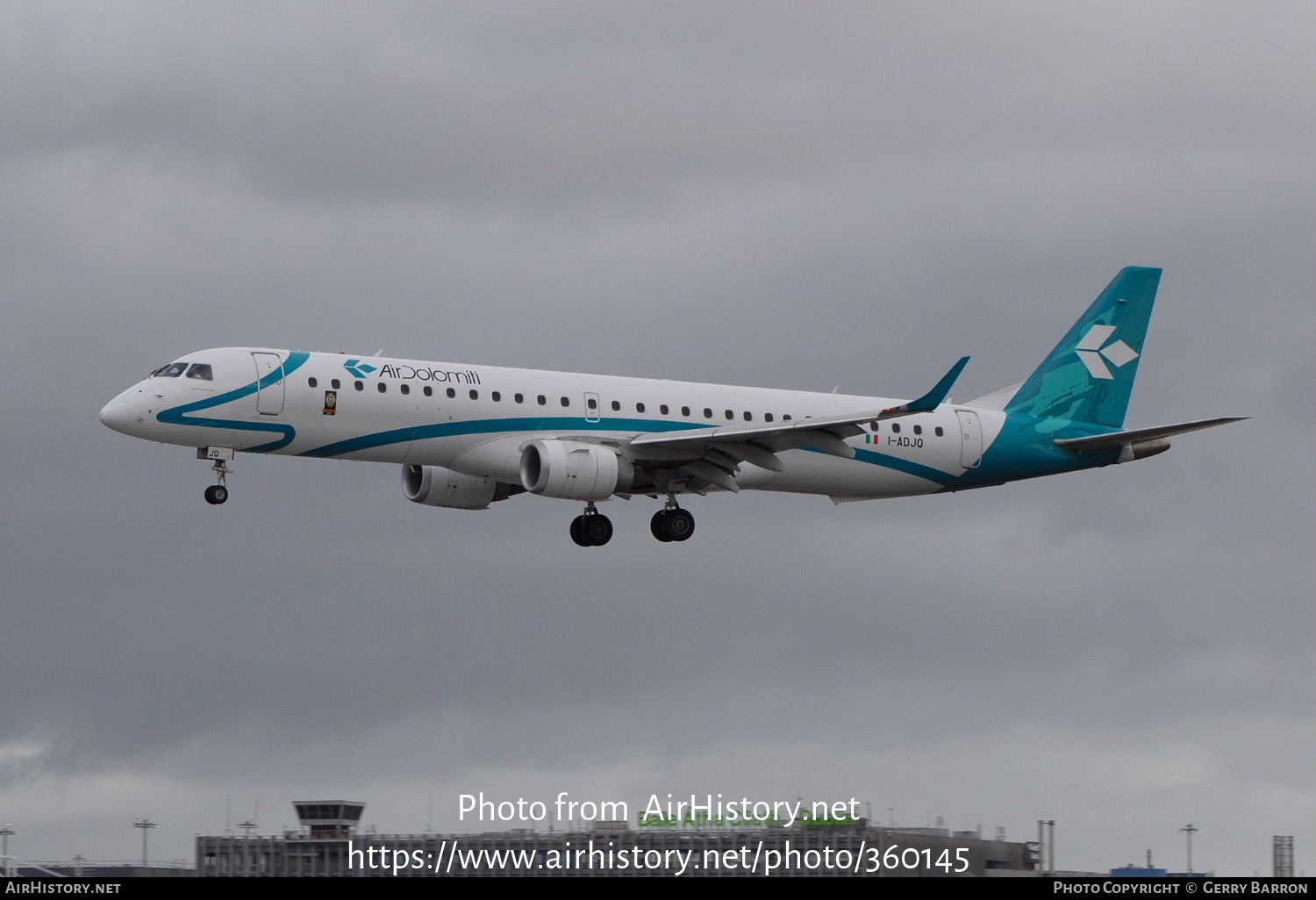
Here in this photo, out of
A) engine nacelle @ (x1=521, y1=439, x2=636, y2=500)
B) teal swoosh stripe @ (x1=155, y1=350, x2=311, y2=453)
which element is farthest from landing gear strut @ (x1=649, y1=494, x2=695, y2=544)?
teal swoosh stripe @ (x1=155, y1=350, x2=311, y2=453)

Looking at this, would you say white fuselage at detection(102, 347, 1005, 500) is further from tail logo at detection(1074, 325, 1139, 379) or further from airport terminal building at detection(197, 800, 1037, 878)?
airport terminal building at detection(197, 800, 1037, 878)

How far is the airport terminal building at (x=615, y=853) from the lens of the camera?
100 m

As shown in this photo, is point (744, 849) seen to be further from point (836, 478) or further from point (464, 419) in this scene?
point (464, 419)

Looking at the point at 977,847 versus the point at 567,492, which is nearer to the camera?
the point at 567,492

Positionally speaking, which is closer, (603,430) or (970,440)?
(603,430)

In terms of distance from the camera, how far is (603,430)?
6388 centimetres

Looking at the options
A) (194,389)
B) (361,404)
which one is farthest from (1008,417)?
(194,389)

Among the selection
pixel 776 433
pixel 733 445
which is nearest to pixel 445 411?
pixel 733 445

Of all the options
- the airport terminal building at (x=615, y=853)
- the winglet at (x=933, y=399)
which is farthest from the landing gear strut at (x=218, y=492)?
the airport terminal building at (x=615, y=853)

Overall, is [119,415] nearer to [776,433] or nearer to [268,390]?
[268,390]

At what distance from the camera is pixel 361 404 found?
60.6m

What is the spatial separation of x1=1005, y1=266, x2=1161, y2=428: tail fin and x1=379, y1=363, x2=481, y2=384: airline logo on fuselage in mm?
20757

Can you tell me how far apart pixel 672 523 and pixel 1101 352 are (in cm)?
1845
